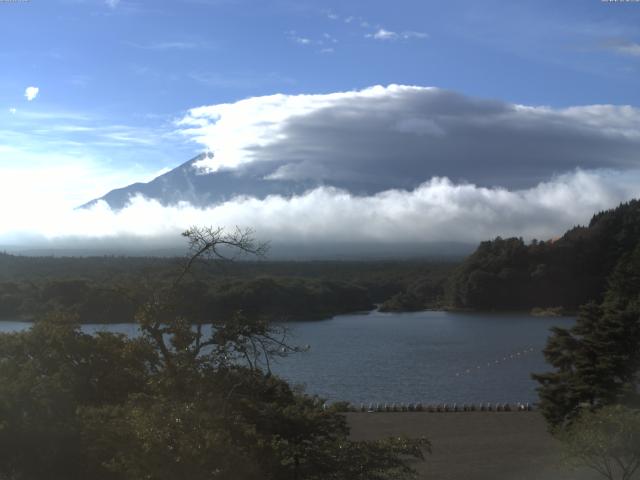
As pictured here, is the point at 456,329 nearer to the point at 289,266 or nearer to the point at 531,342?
the point at 531,342

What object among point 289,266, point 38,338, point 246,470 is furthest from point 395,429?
point 289,266

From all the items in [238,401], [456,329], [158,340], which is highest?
[158,340]

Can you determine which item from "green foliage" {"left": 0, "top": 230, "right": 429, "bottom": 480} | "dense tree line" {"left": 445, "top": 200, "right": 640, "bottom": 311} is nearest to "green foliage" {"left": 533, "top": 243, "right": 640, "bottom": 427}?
"green foliage" {"left": 0, "top": 230, "right": 429, "bottom": 480}

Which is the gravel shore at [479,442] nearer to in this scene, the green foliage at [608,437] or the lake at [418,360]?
the green foliage at [608,437]

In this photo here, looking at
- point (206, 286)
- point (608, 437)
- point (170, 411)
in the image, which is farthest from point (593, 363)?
point (170, 411)

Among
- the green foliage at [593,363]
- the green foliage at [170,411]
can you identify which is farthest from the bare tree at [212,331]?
the green foliage at [593,363]
